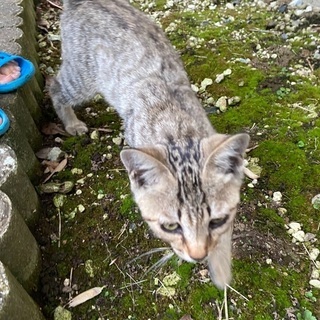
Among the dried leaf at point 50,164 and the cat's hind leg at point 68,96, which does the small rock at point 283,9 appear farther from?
the dried leaf at point 50,164

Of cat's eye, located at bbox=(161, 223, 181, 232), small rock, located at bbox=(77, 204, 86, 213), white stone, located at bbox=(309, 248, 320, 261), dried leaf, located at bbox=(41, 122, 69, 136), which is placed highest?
cat's eye, located at bbox=(161, 223, 181, 232)

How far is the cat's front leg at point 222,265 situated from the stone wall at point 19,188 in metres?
1.04

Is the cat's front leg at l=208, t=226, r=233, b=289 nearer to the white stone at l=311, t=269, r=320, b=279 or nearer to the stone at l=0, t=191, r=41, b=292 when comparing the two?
the white stone at l=311, t=269, r=320, b=279

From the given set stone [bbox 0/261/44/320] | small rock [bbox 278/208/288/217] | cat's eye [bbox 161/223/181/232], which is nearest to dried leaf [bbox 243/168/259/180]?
small rock [bbox 278/208/288/217]

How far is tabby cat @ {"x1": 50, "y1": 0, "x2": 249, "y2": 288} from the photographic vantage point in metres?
2.33

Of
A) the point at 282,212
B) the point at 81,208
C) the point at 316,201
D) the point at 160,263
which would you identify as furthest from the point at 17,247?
the point at 316,201

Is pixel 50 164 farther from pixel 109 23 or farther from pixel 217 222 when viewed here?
pixel 217 222

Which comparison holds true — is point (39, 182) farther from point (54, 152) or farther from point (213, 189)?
point (213, 189)

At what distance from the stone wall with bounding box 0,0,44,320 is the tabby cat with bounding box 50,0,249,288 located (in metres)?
0.41

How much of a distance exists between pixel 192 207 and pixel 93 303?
102 centimetres

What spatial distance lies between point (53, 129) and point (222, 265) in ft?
6.58

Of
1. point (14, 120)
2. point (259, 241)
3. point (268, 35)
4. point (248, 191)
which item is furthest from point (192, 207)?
point (268, 35)

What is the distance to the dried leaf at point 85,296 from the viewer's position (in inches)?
113

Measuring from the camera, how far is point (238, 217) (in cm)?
317
